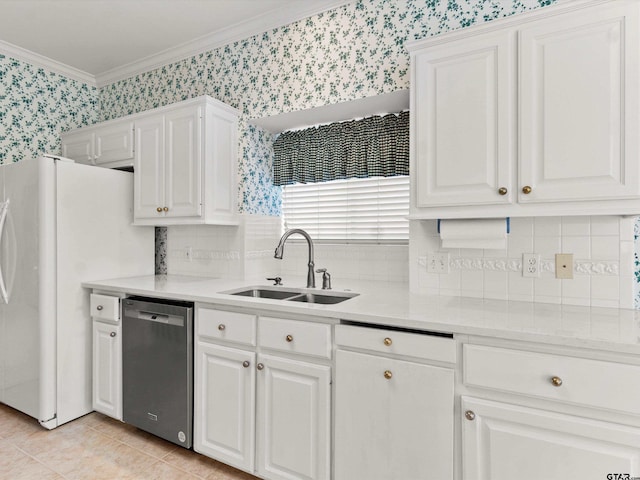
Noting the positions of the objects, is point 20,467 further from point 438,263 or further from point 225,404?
point 438,263

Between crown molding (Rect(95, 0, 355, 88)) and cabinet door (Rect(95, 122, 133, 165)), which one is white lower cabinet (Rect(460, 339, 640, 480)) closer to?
crown molding (Rect(95, 0, 355, 88))

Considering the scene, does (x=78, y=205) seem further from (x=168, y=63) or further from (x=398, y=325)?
(x=398, y=325)

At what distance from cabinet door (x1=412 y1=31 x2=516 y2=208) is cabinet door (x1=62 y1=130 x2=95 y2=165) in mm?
2633

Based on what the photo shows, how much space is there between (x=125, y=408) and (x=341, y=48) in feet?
8.34

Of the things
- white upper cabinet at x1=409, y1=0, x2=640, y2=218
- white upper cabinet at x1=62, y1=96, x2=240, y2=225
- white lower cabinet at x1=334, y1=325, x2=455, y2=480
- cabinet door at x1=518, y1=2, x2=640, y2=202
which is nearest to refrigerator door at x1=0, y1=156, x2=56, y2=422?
white upper cabinet at x1=62, y1=96, x2=240, y2=225

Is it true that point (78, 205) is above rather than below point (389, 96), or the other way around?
below

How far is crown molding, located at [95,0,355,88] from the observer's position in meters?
2.45

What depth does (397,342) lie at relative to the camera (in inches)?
57.5

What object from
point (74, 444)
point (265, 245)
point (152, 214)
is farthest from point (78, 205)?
point (74, 444)

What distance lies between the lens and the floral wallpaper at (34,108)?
9.71 feet

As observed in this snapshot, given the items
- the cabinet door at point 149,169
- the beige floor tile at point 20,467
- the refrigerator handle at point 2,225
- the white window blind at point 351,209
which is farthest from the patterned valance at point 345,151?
the beige floor tile at point 20,467

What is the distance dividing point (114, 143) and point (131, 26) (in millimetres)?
841

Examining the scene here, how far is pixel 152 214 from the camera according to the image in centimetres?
271

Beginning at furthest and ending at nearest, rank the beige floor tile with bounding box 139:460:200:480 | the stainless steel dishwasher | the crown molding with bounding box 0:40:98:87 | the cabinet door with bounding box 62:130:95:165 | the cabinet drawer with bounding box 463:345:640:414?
the cabinet door with bounding box 62:130:95:165, the crown molding with bounding box 0:40:98:87, the stainless steel dishwasher, the beige floor tile with bounding box 139:460:200:480, the cabinet drawer with bounding box 463:345:640:414
